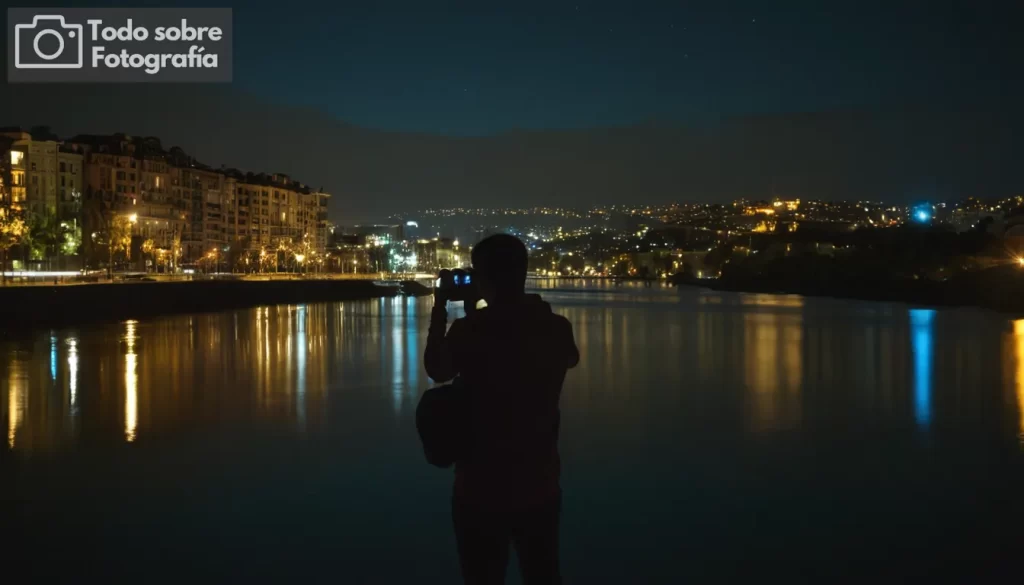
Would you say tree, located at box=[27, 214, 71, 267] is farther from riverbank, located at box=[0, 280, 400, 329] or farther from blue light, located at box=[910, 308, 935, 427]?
blue light, located at box=[910, 308, 935, 427]

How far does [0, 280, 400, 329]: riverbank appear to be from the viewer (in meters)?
33.7

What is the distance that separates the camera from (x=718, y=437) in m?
11.1

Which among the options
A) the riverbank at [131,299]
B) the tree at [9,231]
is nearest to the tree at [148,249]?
the riverbank at [131,299]

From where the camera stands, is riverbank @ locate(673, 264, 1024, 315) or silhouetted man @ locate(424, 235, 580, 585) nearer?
silhouetted man @ locate(424, 235, 580, 585)

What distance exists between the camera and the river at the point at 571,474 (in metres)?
6.16

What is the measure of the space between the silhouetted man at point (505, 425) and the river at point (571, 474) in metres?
2.37

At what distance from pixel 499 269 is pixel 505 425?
534 millimetres

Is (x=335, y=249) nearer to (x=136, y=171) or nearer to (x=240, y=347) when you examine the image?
(x=136, y=171)

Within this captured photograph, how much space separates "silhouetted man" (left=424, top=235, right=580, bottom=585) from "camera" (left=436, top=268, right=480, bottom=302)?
28 cm

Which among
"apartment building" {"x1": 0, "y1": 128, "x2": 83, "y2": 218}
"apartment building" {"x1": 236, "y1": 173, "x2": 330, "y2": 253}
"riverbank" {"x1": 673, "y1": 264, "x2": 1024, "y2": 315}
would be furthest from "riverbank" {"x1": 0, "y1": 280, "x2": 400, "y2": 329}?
"apartment building" {"x1": 236, "y1": 173, "x2": 330, "y2": 253}

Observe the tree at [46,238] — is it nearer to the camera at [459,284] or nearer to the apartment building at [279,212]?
the apartment building at [279,212]

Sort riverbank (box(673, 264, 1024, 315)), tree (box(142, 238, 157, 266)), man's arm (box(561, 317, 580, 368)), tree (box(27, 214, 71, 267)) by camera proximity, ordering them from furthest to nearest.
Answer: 1. tree (box(142, 238, 157, 266))
2. tree (box(27, 214, 71, 267))
3. riverbank (box(673, 264, 1024, 315))
4. man's arm (box(561, 317, 580, 368))

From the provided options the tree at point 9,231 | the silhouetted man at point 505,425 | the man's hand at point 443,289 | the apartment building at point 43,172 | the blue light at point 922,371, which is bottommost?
the blue light at point 922,371

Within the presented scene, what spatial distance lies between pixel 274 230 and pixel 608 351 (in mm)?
121663
